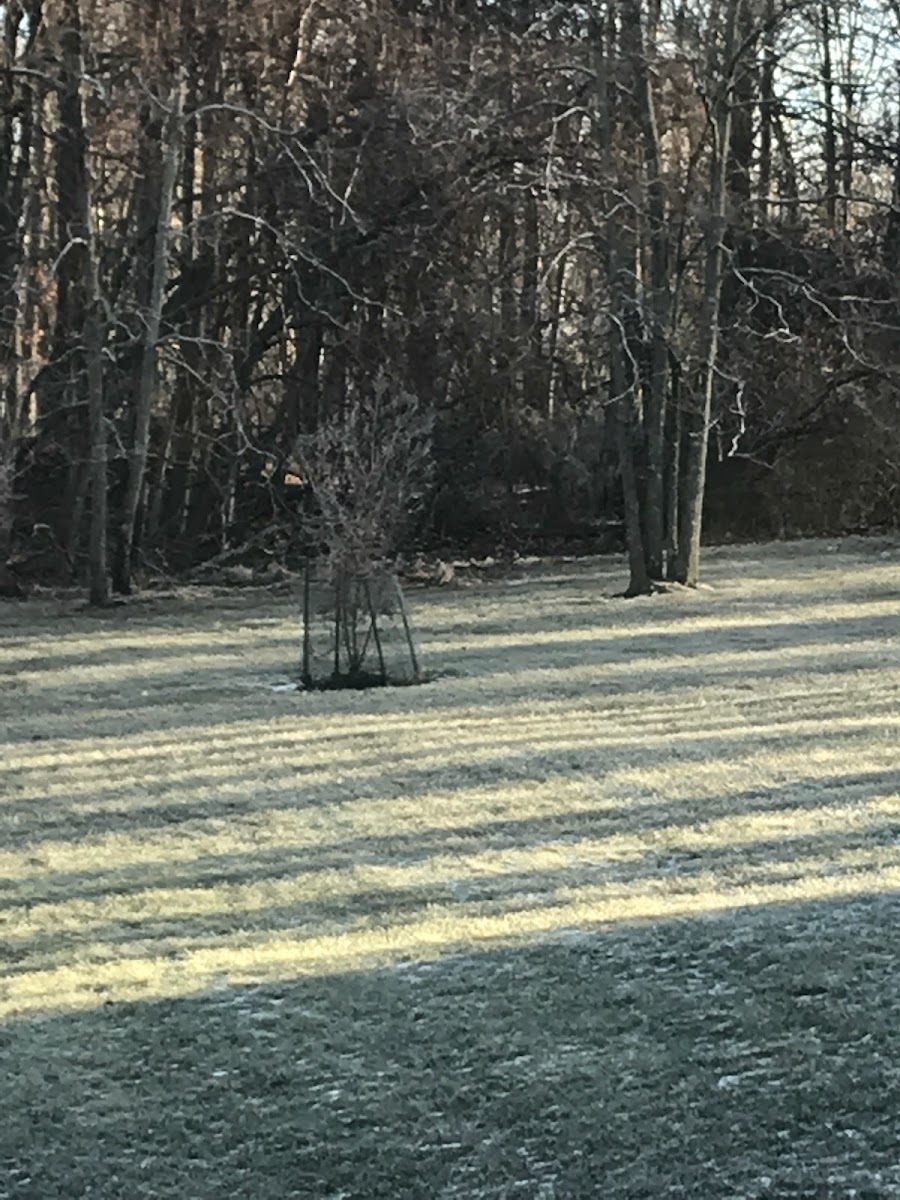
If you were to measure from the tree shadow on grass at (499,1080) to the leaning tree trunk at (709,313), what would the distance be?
11.5 metres

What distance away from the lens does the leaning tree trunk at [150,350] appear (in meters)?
16.1

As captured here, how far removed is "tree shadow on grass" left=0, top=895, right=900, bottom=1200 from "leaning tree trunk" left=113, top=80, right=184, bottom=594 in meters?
12.8

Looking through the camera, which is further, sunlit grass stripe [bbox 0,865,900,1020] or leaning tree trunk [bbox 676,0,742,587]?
leaning tree trunk [bbox 676,0,742,587]

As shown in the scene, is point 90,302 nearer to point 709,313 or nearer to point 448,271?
point 448,271

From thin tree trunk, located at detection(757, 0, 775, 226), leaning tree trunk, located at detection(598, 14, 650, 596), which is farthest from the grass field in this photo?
thin tree trunk, located at detection(757, 0, 775, 226)

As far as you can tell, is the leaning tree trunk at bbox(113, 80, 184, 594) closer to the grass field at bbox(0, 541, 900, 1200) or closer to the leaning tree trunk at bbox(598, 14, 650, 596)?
the leaning tree trunk at bbox(598, 14, 650, 596)

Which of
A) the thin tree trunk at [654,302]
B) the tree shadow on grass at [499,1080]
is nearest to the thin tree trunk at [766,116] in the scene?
the thin tree trunk at [654,302]

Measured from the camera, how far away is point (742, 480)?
2288 centimetres

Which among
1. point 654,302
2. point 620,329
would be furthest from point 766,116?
point 620,329

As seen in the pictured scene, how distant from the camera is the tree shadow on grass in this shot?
10.9 ft

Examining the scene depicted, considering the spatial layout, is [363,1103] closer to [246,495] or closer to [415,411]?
[415,411]

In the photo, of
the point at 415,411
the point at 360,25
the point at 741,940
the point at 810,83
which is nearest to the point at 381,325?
the point at 415,411

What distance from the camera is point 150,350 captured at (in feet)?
54.2

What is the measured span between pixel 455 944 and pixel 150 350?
42.0 ft
